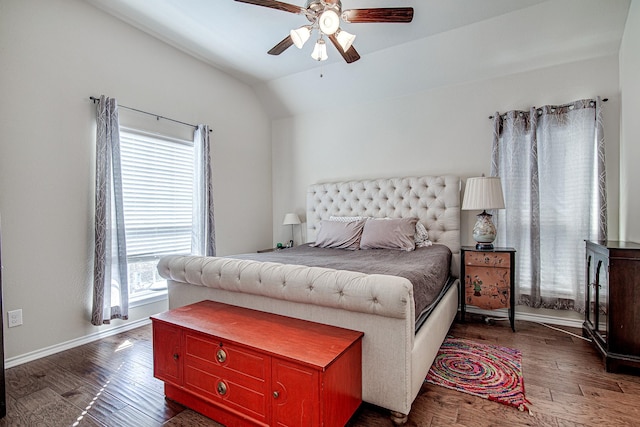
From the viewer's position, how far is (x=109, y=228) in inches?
112

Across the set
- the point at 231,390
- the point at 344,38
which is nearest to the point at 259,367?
the point at 231,390

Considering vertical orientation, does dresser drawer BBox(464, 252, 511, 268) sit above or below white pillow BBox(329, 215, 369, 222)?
below

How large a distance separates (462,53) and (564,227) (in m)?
2.00

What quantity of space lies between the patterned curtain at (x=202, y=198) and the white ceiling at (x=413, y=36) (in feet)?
3.27

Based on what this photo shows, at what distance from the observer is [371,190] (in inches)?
158

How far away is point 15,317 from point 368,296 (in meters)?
2.65

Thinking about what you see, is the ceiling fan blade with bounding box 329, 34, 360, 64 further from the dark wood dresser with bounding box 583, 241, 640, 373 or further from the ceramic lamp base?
the dark wood dresser with bounding box 583, 241, 640, 373

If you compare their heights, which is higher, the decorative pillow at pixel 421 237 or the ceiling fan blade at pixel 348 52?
the ceiling fan blade at pixel 348 52

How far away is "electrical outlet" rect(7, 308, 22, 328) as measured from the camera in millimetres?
2366

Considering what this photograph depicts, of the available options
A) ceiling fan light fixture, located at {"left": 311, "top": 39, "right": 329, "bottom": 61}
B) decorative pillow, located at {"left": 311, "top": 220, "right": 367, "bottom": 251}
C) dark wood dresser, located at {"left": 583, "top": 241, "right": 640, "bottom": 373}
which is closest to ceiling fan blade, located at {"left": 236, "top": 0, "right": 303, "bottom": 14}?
ceiling fan light fixture, located at {"left": 311, "top": 39, "right": 329, "bottom": 61}

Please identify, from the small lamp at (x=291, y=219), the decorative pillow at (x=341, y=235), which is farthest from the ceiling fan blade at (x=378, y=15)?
the small lamp at (x=291, y=219)

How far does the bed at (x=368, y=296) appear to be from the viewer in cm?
162

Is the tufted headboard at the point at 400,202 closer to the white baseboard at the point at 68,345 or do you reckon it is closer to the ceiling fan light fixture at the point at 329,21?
the ceiling fan light fixture at the point at 329,21

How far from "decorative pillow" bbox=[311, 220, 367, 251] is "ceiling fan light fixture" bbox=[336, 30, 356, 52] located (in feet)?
6.09
